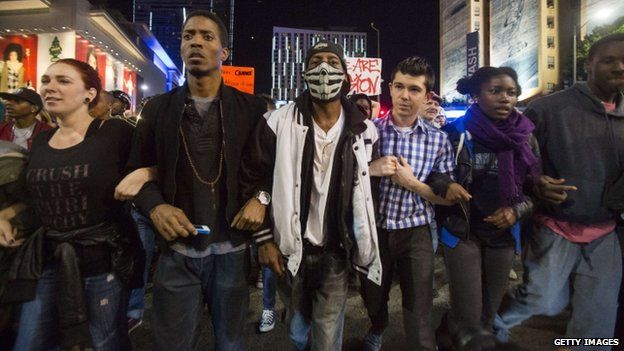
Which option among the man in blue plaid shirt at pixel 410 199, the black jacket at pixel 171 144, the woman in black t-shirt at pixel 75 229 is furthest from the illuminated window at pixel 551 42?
the woman in black t-shirt at pixel 75 229

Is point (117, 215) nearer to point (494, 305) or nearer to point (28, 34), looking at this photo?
point (494, 305)

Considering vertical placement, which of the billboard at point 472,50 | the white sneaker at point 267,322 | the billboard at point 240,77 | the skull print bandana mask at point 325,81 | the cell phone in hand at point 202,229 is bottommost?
the white sneaker at point 267,322

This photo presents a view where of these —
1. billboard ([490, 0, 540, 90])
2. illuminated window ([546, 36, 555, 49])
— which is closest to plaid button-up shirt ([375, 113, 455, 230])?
billboard ([490, 0, 540, 90])

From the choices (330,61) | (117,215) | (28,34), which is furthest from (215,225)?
(28,34)

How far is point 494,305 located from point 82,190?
3375 millimetres

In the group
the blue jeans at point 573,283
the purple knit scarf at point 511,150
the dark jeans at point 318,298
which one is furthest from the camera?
the purple knit scarf at point 511,150

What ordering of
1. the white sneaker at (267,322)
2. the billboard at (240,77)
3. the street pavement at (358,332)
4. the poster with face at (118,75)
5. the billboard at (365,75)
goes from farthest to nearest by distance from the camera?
A: the poster with face at (118,75)
the billboard at (240,77)
the billboard at (365,75)
the white sneaker at (267,322)
the street pavement at (358,332)

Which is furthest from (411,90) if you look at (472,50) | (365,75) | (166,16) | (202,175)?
(166,16)

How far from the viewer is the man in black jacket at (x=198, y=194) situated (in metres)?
2.30

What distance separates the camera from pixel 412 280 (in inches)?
112

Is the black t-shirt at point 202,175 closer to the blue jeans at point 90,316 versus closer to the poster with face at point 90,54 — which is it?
the blue jeans at point 90,316

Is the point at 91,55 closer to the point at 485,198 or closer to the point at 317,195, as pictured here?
the point at 317,195

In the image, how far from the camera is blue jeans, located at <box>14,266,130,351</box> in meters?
2.33

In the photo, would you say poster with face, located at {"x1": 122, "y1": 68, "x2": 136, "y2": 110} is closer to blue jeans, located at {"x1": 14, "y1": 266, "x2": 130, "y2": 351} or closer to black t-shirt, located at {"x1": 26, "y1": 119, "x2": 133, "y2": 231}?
black t-shirt, located at {"x1": 26, "y1": 119, "x2": 133, "y2": 231}
